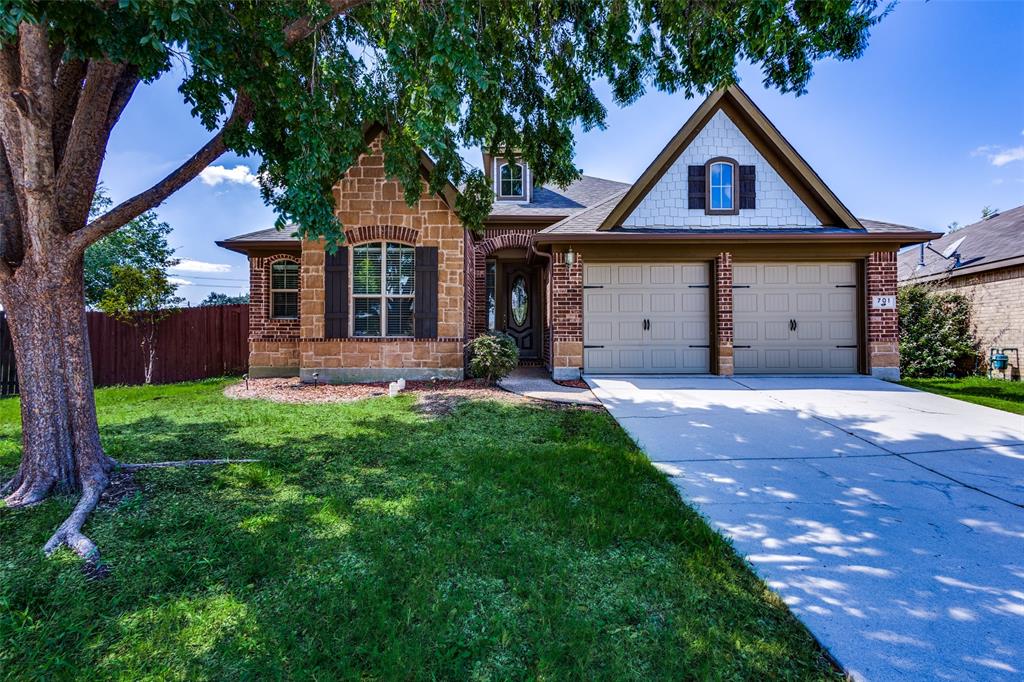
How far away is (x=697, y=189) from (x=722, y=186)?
563 mm

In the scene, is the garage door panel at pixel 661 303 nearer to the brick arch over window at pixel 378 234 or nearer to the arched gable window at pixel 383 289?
the arched gable window at pixel 383 289

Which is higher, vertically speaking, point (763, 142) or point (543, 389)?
point (763, 142)

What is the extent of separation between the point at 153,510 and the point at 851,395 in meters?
8.95

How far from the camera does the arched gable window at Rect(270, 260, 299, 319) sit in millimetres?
10461

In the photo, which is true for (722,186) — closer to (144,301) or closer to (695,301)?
(695,301)

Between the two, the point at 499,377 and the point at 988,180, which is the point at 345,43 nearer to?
the point at 499,377

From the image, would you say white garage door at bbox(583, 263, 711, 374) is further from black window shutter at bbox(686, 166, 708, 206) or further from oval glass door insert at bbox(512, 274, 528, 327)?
oval glass door insert at bbox(512, 274, 528, 327)

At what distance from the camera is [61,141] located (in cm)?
351

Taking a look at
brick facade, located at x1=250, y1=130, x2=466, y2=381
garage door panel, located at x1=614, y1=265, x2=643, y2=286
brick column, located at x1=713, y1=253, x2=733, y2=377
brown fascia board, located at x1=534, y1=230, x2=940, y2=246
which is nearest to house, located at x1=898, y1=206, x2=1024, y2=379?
brown fascia board, located at x1=534, y1=230, x2=940, y2=246

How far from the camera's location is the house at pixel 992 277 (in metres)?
10.2

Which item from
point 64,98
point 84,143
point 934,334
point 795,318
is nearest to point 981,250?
point 934,334

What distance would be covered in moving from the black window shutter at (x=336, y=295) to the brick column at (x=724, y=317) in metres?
7.51

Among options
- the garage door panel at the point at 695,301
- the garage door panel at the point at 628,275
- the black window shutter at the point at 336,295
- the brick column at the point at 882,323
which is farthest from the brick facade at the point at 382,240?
the brick column at the point at 882,323

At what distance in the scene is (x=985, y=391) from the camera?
795 centimetres
